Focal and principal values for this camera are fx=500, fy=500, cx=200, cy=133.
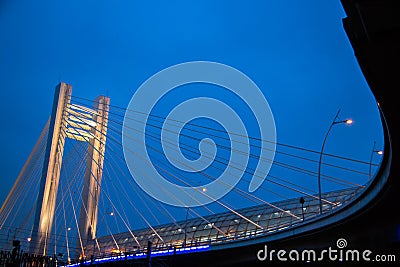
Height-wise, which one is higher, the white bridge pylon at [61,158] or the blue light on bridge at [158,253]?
the white bridge pylon at [61,158]

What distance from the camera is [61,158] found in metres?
45.8

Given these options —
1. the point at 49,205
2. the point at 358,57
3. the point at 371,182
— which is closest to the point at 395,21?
the point at 358,57

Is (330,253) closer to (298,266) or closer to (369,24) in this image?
(298,266)

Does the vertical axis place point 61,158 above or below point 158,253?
above

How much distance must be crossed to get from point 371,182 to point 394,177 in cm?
196

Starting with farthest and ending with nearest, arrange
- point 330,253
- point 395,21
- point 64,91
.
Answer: point 64,91 → point 330,253 → point 395,21

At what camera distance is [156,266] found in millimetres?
48719

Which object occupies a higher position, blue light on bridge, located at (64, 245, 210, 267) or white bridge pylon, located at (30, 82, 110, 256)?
white bridge pylon, located at (30, 82, 110, 256)

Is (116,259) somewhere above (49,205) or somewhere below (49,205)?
below

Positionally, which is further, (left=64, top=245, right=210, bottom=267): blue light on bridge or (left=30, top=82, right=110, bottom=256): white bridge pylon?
(left=30, top=82, right=110, bottom=256): white bridge pylon

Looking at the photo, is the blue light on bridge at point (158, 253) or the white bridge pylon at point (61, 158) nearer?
the blue light on bridge at point (158, 253)

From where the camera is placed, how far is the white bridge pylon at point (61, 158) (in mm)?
43653

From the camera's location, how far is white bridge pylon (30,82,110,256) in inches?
1719

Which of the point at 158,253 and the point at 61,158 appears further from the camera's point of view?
the point at 158,253
